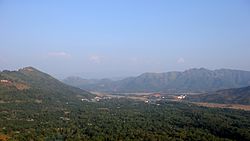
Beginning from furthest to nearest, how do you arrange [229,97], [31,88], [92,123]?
[229,97], [31,88], [92,123]

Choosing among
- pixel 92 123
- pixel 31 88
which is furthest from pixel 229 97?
pixel 92 123

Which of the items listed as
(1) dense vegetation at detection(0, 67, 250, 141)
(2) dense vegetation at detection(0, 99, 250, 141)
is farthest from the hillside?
(2) dense vegetation at detection(0, 99, 250, 141)

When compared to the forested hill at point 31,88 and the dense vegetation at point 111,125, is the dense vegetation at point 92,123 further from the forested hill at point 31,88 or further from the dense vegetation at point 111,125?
the forested hill at point 31,88

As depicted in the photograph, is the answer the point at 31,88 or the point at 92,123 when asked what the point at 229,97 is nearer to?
the point at 31,88

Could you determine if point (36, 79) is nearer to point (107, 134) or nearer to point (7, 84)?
point (7, 84)

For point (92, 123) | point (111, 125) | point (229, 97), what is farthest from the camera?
point (229, 97)

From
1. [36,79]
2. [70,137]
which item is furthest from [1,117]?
[36,79]
